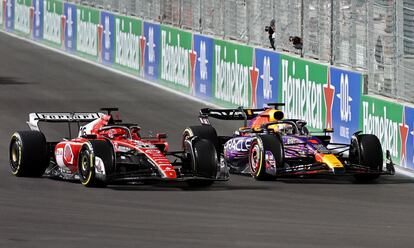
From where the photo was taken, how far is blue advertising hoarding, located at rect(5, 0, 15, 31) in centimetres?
5772

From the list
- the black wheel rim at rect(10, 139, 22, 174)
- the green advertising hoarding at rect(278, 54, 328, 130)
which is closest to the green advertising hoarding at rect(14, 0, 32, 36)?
the green advertising hoarding at rect(278, 54, 328, 130)

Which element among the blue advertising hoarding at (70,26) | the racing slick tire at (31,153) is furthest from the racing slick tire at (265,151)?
the blue advertising hoarding at (70,26)

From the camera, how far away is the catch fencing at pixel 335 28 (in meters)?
23.8

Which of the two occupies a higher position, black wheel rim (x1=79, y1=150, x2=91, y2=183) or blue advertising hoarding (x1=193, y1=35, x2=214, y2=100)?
blue advertising hoarding (x1=193, y1=35, x2=214, y2=100)

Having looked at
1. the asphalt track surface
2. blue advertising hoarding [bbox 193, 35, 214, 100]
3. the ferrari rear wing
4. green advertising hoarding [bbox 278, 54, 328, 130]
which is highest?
blue advertising hoarding [bbox 193, 35, 214, 100]

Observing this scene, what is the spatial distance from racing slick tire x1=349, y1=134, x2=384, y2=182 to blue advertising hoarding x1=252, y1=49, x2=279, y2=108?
8.60 m

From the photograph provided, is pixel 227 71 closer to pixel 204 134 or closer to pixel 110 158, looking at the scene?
pixel 204 134

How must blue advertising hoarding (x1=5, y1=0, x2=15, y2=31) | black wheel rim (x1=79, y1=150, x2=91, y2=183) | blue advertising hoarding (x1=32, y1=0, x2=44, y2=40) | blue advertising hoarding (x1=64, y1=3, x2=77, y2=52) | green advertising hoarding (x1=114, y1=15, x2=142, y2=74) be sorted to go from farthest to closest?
blue advertising hoarding (x1=5, y1=0, x2=15, y2=31) → blue advertising hoarding (x1=32, y1=0, x2=44, y2=40) → blue advertising hoarding (x1=64, y1=3, x2=77, y2=52) → green advertising hoarding (x1=114, y1=15, x2=142, y2=74) → black wheel rim (x1=79, y1=150, x2=91, y2=183)

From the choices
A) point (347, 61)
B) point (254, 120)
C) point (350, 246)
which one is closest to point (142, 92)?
point (347, 61)

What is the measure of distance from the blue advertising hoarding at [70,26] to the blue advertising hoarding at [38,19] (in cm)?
384

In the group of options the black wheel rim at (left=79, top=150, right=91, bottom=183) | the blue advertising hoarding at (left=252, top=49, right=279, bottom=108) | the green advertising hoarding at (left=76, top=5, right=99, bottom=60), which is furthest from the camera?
the green advertising hoarding at (left=76, top=5, right=99, bottom=60)

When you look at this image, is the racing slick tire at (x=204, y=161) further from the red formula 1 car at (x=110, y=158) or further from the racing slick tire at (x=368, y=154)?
the racing slick tire at (x=368, y=154)

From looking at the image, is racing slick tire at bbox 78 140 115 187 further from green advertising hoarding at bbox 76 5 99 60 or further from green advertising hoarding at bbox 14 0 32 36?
green advertising hoarding at bbox 14 0 32 36

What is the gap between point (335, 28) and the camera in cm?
2723
